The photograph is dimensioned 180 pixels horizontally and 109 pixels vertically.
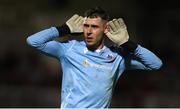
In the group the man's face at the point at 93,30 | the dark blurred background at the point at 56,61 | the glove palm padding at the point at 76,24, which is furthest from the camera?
the dark blurred background at the point at 56,61

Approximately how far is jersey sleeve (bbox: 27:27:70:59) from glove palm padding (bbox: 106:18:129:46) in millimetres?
342

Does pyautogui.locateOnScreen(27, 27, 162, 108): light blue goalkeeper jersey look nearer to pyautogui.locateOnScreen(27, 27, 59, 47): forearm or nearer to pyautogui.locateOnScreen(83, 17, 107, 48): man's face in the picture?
pyautogui.locateOnScreen(27, 27, 59, 47): forearm

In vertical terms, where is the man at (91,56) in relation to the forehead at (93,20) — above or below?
below

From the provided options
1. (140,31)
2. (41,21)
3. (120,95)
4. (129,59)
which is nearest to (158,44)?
(140,31)

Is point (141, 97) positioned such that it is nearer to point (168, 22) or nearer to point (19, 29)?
point (168, 22)

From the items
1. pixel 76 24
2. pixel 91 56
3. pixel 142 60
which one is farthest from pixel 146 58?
pixel 76 24

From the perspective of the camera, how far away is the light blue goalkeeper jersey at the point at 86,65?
4914 mm

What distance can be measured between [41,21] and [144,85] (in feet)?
6.38

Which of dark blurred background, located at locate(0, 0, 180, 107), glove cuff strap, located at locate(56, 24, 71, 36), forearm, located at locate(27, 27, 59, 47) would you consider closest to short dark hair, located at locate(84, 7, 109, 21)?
glove cuff strap, located at locate(56, 24, 71, 36)

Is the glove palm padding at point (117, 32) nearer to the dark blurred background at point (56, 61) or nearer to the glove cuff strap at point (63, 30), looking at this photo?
the glove cuff strap at point (63, 30)

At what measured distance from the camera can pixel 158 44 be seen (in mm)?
10078

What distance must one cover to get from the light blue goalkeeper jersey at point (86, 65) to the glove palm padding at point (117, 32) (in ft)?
0.38

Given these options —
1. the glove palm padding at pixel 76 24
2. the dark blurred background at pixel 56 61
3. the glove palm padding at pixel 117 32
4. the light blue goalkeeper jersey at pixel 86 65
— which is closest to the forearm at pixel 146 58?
the light blue goalkeeper jersey at pixel 86 65

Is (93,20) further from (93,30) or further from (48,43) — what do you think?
(48,43)
